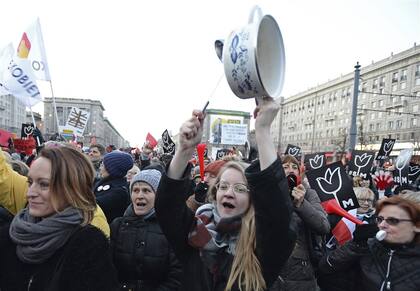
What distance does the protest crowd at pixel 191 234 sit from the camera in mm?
1706

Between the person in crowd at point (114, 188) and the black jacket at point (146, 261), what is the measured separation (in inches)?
33.9

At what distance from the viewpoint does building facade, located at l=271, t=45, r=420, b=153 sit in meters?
54.0

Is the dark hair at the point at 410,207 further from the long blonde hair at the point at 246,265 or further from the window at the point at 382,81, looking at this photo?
the window at the point at 382,81

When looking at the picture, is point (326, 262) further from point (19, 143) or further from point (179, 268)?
point (19, 143)

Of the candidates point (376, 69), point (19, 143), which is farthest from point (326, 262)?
point (376, 69)

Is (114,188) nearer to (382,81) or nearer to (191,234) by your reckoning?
(191,234)

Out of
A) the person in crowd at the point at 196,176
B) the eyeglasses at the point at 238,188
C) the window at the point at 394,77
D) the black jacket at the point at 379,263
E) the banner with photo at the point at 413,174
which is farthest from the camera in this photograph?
the window at the point at 394,77

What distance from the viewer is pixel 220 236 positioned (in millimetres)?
2004

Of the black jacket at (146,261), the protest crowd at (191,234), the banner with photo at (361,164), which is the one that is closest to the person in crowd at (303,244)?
the protest crowd at (191,234)

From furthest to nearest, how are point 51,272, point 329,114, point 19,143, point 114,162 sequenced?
point 329,114
point 19,143
point 114,162
point 51,272

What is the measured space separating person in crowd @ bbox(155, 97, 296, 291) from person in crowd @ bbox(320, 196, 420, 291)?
1243mm

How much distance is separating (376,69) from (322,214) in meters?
66.9

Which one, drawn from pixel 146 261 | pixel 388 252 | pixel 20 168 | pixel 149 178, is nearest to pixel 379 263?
pixel 388 252

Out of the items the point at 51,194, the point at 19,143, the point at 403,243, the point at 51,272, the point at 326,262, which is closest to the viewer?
the point at 51,272
